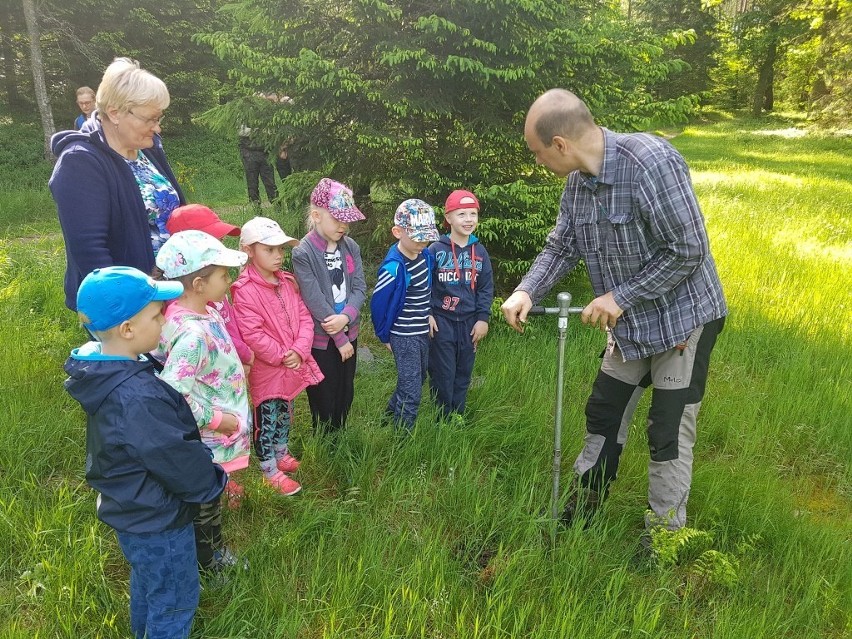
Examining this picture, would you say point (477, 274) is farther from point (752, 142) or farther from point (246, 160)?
point (752, 142)

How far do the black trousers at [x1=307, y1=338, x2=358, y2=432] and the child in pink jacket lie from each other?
0.20 m

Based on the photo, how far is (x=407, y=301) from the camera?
148 inches

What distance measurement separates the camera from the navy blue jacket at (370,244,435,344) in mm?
3650

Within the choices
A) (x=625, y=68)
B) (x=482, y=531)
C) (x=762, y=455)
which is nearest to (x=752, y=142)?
(x=625, y=68)

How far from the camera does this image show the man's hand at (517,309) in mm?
2811

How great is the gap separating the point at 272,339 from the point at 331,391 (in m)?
0.68

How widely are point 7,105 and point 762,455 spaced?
70.7 ft

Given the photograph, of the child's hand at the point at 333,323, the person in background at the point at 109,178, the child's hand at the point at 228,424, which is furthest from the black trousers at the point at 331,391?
the person in background at the point at 109,178

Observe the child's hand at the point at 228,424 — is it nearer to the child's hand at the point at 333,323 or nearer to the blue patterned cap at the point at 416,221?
the child's hand at the point at 333,323

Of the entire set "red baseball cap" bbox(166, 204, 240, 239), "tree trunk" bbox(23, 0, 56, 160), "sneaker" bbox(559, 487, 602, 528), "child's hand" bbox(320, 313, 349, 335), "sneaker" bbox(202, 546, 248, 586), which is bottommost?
"sneaker" bbox(559, 487, 602, 528)

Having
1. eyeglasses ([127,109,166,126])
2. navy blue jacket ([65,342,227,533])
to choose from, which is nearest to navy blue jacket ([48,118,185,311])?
eyeglasses ([127,109,166,126])

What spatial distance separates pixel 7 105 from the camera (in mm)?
17156

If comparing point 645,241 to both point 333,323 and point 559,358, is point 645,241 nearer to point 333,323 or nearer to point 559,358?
point 559,358

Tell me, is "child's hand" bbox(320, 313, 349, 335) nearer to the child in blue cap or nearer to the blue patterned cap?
the blue patterned cap
